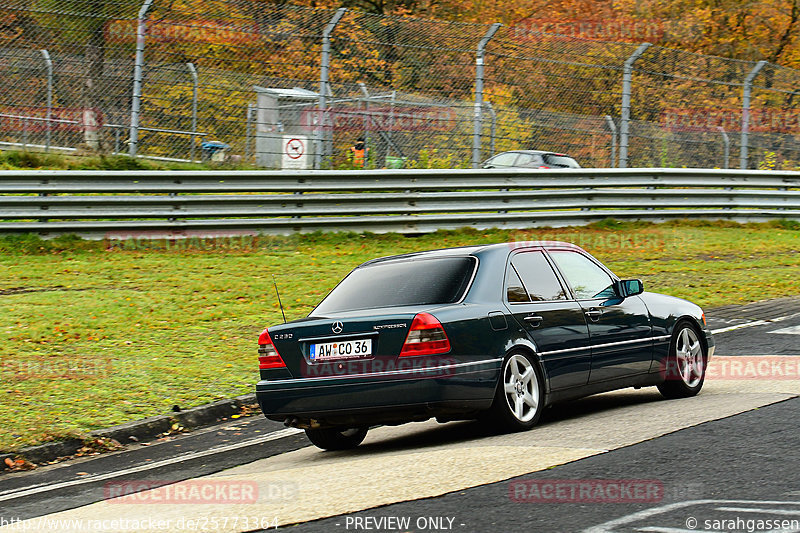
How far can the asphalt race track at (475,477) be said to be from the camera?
5180 mm

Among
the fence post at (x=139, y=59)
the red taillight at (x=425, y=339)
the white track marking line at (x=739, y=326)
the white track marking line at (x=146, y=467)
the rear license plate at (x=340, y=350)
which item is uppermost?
the fence post at (x=139, y=59)

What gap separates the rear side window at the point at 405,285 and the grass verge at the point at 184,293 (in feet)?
6.52

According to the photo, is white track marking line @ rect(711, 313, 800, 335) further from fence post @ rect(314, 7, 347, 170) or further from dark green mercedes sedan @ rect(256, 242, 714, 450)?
fence post @ rect(314, 7, 347, 170)

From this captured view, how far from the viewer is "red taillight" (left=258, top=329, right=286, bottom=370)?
7418 millimetres

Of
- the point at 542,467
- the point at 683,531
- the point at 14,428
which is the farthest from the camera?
the point at 14,428

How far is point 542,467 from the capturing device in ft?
20.2

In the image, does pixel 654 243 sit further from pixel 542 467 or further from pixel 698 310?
pixel 542 467

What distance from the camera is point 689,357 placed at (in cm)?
903

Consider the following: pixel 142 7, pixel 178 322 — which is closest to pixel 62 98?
pixel 142 7

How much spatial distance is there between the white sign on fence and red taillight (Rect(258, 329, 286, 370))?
10.4 meters

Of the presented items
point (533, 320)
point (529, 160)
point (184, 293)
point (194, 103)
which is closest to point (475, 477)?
point (533, 320)

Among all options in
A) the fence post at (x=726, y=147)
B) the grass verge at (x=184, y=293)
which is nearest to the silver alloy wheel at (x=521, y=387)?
the grass verge at (x=184, y=293)

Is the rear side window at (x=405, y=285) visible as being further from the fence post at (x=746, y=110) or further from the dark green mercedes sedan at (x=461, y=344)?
the fence post at (x=746, y=110)

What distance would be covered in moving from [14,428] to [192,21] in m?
9.81
